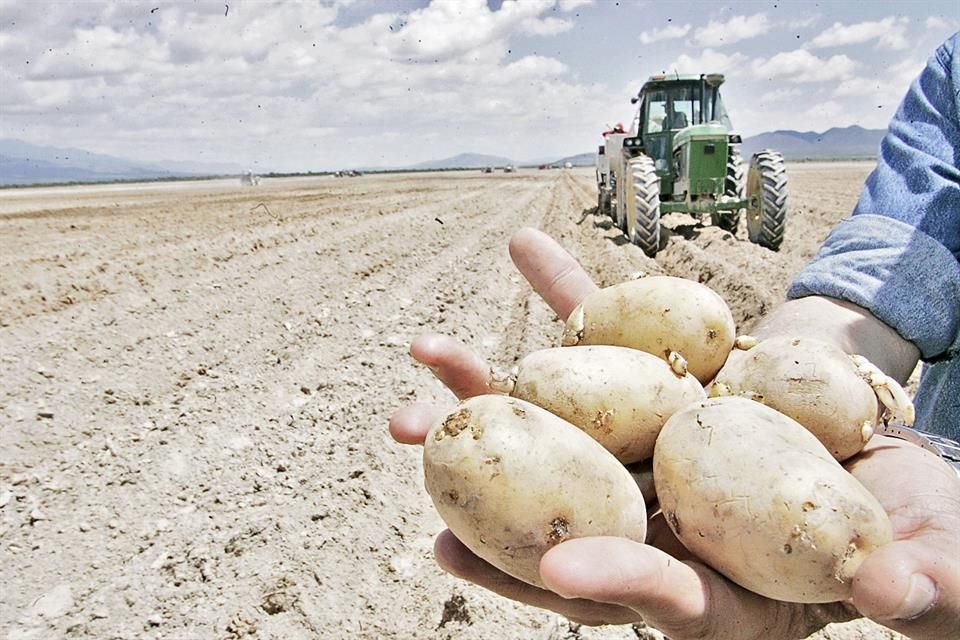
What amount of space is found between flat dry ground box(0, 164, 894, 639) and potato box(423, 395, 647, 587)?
1509mm

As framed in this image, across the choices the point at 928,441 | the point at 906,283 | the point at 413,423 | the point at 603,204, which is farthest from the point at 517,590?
the point at 603,204

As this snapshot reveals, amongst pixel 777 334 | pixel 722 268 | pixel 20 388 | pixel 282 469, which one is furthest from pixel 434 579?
pixel 722 268

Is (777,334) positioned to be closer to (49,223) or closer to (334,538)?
(334,538)

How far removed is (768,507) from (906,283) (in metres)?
0.96

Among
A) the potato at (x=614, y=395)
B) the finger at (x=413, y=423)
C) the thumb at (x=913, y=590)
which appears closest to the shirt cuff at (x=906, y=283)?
the potato at (x=614, y=395)

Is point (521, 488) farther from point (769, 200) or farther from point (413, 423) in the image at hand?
point (769, 200)

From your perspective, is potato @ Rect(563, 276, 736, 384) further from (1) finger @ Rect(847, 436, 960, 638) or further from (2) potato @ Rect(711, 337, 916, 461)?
(1) finger @ Rect(847, 436, 960, 638)

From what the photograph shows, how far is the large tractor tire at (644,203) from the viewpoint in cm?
962

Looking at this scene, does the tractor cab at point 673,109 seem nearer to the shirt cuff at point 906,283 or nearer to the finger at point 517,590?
the shirt cuff at point 906,283

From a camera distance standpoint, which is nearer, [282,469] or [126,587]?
[126,587]

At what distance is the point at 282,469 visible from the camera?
4.06 metres

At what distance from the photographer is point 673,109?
11.6 meters

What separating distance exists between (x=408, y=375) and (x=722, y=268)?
4.24m

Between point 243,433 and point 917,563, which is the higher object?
point 917,563
